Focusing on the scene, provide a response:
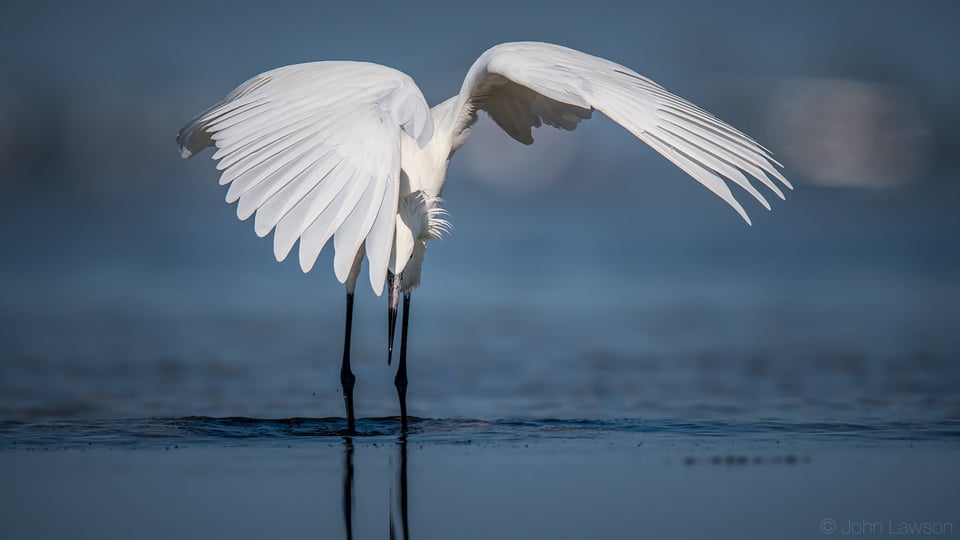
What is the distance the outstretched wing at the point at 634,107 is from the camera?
488 centimetres

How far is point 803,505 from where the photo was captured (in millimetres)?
4660

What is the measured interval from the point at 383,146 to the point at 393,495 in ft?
4.64

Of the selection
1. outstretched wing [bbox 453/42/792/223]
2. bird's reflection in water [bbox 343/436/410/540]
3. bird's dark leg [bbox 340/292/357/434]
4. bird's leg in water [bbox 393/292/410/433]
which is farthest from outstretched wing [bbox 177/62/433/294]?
bird's dark leg [bbox 340/292/357/434]

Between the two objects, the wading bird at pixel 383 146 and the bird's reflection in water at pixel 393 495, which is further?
the wading bird at pixel 383 146

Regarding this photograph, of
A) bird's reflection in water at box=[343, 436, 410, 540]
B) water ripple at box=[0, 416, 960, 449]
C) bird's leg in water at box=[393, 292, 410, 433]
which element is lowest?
bird's reflection in water at box=[343, 436, 410, 540]

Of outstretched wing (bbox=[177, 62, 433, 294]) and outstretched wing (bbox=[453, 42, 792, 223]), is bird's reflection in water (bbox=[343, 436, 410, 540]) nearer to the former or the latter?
outstretched wing (bbox=[177, 62, 433, 294])

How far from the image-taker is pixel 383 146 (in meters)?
4.94

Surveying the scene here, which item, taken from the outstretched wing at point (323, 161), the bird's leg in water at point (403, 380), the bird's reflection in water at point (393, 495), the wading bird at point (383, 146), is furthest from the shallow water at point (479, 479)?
the outstretched wing at point (323, 161)

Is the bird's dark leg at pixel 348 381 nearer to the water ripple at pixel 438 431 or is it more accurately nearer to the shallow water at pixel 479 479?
the water ripple at pixel 438 431

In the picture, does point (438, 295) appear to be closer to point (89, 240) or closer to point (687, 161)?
point (89, 240)

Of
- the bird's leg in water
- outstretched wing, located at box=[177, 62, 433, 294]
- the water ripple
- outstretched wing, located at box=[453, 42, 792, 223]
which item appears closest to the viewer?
outstretched wing, located at box=[177, 62, 433, 294]

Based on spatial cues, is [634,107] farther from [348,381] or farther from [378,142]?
[348,381]

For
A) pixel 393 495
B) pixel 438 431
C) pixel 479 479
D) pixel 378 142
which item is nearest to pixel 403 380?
pixel 438 431

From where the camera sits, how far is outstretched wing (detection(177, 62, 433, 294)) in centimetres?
455
